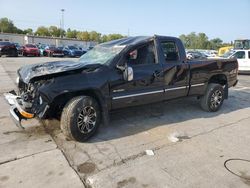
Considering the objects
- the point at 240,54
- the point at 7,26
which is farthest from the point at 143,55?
the point at 7,26

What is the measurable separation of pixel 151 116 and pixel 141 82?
4.20 ft

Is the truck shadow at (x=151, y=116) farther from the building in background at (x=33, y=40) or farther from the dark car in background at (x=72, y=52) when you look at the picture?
the building in background at (x=33, y=40)

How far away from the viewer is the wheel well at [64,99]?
418cm

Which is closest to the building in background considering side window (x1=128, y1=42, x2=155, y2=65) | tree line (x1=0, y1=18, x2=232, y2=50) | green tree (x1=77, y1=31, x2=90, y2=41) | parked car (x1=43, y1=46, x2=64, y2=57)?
tree line (x1=0, y1=18, x2=232, y2=50)

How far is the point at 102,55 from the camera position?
5160mm

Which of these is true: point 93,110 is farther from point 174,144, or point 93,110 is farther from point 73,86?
point 174,144

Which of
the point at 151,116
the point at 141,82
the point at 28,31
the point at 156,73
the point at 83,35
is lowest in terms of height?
the point at 151,116

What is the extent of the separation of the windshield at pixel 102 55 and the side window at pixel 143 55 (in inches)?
10.8

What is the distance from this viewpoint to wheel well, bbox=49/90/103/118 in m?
4.18

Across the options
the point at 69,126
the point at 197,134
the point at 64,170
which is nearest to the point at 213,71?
the point at 197,134

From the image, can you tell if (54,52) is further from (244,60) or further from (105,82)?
(105,82)

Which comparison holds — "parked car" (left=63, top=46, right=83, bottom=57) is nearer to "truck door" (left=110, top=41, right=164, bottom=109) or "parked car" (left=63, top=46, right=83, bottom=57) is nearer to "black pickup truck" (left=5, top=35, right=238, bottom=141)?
"black pickup truck" (left=5, top=35, right=238, bottom=141)

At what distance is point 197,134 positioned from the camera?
4906 millimetres

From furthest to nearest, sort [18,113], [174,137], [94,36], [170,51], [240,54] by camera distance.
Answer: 1. [94,36]
2. [240,54]
3. [170,51]
4. [174,137]
5. [18,113]
